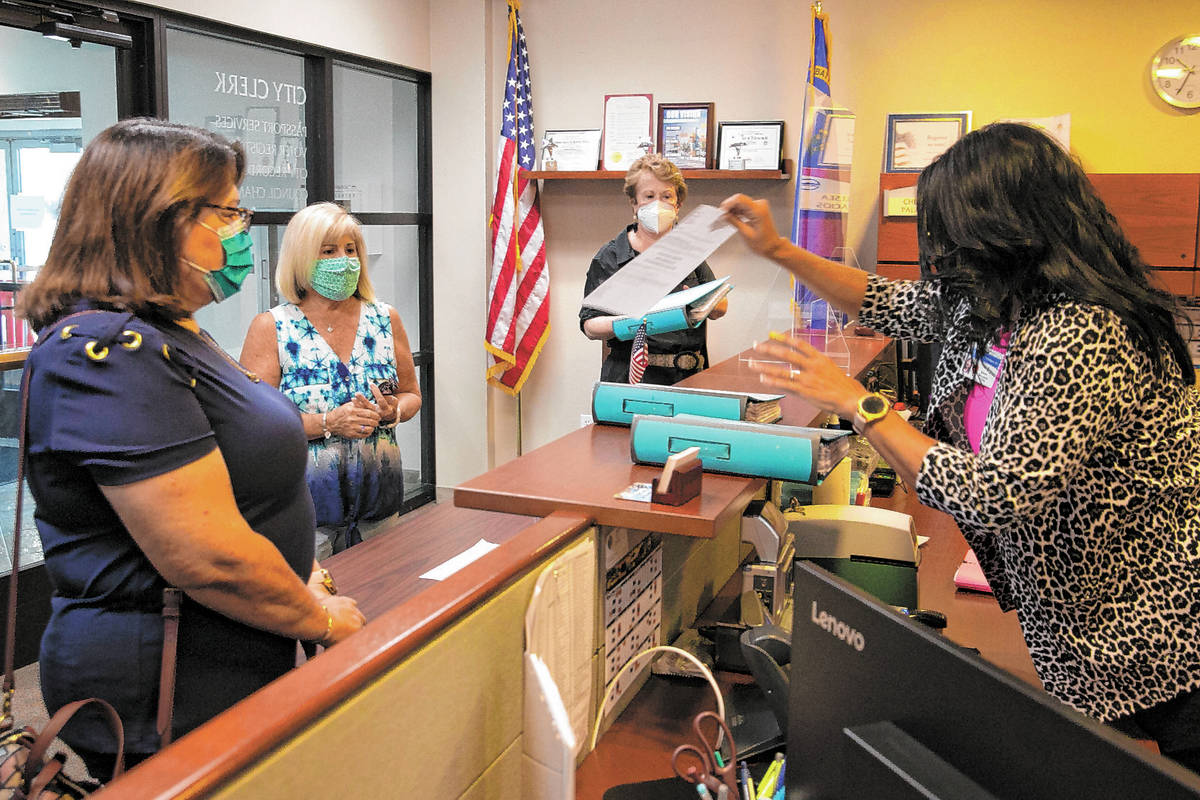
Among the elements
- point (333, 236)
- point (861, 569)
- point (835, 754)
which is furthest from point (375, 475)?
point (835, 754)

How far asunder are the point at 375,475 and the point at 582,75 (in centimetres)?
335

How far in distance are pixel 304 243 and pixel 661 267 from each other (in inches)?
58.3

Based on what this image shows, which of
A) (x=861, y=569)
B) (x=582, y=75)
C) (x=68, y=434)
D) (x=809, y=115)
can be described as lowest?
(x=861, y=569)

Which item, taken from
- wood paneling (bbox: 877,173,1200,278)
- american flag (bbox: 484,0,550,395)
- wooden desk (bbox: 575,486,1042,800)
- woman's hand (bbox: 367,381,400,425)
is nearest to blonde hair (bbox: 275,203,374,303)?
woman's hand (bbox: 367,381,400,425)

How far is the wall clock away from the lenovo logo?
4.69 m

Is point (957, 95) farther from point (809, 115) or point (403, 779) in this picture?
point (403, 779)

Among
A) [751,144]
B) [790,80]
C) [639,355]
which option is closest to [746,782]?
[639,355]

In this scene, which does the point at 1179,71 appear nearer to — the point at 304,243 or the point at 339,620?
the point at 304,243

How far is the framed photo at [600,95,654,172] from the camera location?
5359mm

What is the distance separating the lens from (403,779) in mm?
974

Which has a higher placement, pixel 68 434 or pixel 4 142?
pixel 4 142

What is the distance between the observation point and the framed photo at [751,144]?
5121mm

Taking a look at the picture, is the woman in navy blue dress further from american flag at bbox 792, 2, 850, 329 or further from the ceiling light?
american flag at bbox 792, 2, 850, 329

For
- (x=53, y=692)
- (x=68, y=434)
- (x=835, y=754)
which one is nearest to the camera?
(x=835, y=754)
